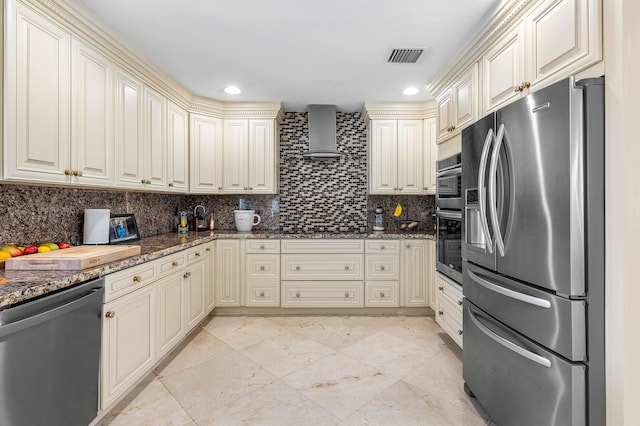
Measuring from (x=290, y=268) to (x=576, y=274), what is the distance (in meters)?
2.59

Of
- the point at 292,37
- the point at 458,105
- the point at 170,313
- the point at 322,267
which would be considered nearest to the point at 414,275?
the point at 322,267

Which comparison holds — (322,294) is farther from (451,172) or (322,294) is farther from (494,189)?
(494,189)

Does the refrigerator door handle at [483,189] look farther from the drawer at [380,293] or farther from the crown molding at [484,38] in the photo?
the drawer at [380,293]

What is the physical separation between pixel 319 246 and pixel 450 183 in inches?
61.1

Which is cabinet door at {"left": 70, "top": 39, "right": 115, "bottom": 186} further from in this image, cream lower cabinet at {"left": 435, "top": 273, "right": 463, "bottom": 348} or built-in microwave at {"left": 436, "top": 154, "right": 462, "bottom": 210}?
cream lower cabinet at {"left": 435, "top": 273, "right": 463, "bottom": 348}

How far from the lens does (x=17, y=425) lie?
1160mm

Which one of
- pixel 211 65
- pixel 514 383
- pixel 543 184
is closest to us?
pixel 543 184

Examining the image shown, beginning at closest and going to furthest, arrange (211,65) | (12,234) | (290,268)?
(12,234)
(211,65)
(290,268)

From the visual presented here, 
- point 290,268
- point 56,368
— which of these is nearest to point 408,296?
point 290,268

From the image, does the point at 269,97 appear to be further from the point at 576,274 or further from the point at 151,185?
the point at 576,274

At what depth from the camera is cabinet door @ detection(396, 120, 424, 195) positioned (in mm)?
3645

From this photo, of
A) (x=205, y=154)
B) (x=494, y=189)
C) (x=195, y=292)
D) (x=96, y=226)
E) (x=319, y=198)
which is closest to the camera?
(x=494, y=189)

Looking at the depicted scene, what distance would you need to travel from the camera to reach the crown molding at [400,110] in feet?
11.8

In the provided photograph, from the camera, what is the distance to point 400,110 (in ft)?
11.9
